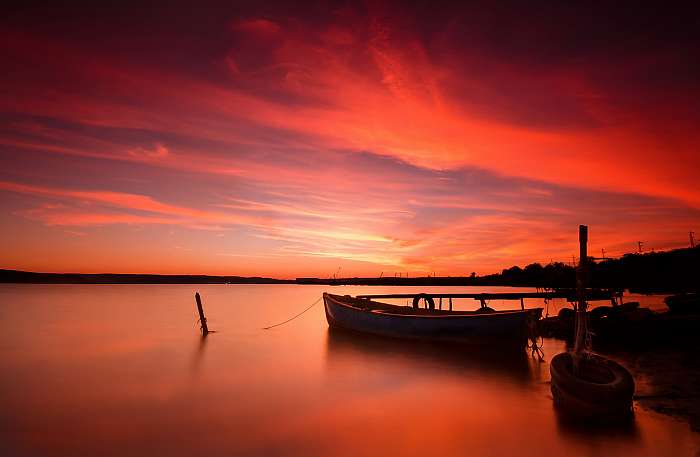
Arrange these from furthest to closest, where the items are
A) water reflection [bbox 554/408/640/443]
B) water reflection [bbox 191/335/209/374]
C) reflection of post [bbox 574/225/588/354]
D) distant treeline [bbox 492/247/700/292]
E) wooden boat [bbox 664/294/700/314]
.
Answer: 1. distant treeline [bbox 492/247/700/292]
2. wooden boat [bbox 664/294/700/314]
3. water reflection [bbox 191/335/209/374]
4. reflection of post [bbox 574/225/588/354]
5. water reflection [bbox 554/408/640/443]

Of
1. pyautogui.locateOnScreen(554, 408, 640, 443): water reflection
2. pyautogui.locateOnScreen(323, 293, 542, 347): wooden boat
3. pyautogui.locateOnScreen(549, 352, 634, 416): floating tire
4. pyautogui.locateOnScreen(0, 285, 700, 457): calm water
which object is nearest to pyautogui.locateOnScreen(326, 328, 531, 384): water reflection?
pyautogui.locateOnScreen(0, 285, 700, 457): calm water

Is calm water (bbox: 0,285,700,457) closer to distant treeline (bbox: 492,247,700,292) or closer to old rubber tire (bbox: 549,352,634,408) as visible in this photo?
old rubber tire (bbox: 549,352,634,408)

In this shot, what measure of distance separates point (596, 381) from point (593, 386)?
0.85 m

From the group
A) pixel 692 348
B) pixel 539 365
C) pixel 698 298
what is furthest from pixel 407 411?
pixel 698 298

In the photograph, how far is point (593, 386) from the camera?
9.82 meters

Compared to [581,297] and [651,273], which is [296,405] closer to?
[581,297]

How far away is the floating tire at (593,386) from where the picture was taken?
9672 mm

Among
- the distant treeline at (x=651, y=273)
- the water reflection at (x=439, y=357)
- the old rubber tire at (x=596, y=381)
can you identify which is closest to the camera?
the old rubber tire at (x=596, y=381)

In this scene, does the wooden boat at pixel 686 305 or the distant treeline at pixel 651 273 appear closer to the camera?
the wooden boat at pixel 686 305

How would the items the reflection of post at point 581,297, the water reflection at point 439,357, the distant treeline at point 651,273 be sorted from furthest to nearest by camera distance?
the distant treeline at point 651,273 < the water reflection at point 439,357 < the reflection of post at point 581,297

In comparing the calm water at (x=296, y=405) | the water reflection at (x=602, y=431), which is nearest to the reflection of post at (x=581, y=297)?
the water reflection at (x=602, y=431)

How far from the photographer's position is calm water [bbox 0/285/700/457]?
9.80 meters

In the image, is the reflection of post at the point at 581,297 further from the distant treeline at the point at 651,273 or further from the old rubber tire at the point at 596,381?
the distant treeline at the point at 651,273

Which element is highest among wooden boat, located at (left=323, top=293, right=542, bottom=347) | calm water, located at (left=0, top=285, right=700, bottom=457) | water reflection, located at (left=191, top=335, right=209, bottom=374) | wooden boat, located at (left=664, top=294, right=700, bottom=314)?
wooden boat, located at (left=664, top=294, right=700, bottom=314)
